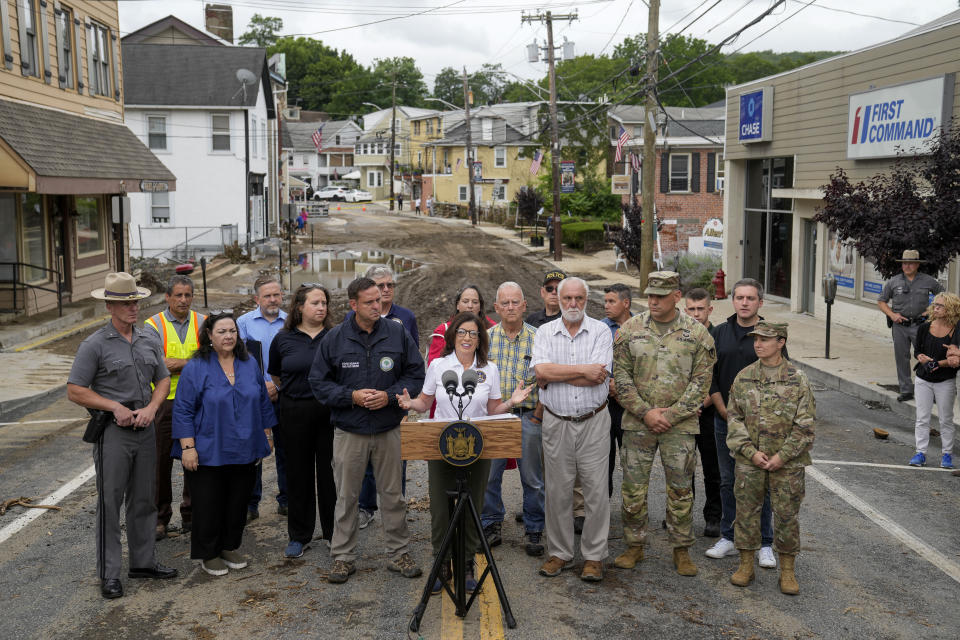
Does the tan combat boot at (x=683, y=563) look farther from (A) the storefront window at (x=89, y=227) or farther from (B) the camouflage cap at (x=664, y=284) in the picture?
(A) the storefront window at (x=89, y=227)

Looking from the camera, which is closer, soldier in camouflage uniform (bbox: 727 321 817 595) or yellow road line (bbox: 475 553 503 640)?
yellow road line (bbox: 475 553 503 640)

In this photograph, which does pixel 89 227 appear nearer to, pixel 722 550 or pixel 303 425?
pixel 303 425

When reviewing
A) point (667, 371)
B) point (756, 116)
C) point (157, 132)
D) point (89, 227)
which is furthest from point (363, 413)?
point (157, 132)

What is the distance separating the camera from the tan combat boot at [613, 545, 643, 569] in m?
6.63

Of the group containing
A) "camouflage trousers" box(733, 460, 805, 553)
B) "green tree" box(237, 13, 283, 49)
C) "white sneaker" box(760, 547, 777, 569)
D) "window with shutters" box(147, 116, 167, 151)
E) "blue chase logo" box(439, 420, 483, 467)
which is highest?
"green tree" box(237, 13, 283, 49)

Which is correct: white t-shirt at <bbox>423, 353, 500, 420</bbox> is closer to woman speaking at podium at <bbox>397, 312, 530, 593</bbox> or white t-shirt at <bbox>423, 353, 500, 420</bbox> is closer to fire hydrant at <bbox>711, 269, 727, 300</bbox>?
woman speaking at podium at <bbox>397, 312, 530, 593</bbox>

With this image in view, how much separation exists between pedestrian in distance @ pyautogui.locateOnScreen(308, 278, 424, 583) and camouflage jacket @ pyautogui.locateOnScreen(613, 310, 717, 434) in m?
1.50

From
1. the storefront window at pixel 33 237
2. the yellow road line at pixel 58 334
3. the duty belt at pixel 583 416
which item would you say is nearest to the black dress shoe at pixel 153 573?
the duty belt at pixel 583 416

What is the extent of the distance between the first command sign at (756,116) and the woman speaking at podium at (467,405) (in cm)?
1851

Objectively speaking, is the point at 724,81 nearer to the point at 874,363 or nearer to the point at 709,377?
the point at 874,363

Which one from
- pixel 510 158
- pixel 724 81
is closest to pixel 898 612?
pixel 510 158

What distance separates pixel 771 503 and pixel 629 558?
1071 millimetres

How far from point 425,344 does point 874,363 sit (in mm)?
7861

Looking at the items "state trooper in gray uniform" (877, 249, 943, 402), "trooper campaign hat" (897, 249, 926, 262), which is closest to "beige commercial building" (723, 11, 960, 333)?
"state trooper in gray uniform" (877, 249, 943, 402)
